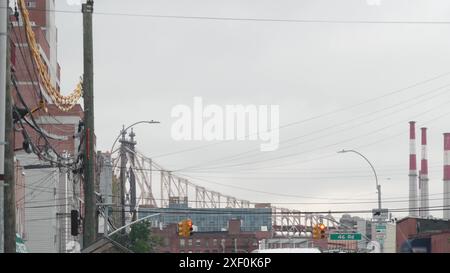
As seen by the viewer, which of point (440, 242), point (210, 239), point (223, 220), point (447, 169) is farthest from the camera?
point (223, 220)

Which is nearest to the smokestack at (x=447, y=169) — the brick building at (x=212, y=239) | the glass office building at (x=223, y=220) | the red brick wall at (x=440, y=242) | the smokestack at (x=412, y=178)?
the smokestack at (x=412, y=178)

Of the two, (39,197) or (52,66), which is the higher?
(52,66)

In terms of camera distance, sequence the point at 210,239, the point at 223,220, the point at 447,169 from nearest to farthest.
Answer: the point at 447,169
the point at 210,239
the point at 223,220

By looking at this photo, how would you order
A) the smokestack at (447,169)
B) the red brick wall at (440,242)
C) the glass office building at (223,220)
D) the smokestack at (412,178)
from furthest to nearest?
the glass office building at (223,220) < the smokestack at (447,169) < the smokestack at (412,178) < the red brick wall at (440,242)

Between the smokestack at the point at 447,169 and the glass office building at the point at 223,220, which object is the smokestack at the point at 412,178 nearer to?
the smokestack at the point at 447,169

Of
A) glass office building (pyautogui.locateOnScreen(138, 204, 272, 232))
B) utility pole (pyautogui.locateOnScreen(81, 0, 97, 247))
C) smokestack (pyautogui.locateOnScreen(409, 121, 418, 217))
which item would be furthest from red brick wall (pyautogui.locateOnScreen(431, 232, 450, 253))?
glass office building (pyautogui.locateOnScreen(138, 204, 272, 232))

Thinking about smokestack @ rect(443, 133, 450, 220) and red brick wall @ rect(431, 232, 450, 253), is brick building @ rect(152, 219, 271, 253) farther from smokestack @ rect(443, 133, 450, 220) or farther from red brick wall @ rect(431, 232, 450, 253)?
red brick wall @ rect(431, 232, 450, 253)

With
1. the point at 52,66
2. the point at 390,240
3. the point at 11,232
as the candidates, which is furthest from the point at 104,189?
the point at 52,66

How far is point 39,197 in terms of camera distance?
2381 inches

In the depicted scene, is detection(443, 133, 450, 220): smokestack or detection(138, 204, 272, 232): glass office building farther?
detection(138, 204, 272, 232): glass office building

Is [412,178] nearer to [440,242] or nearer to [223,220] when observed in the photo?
[440,242]

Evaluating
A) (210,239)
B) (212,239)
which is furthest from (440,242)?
(210,239)
